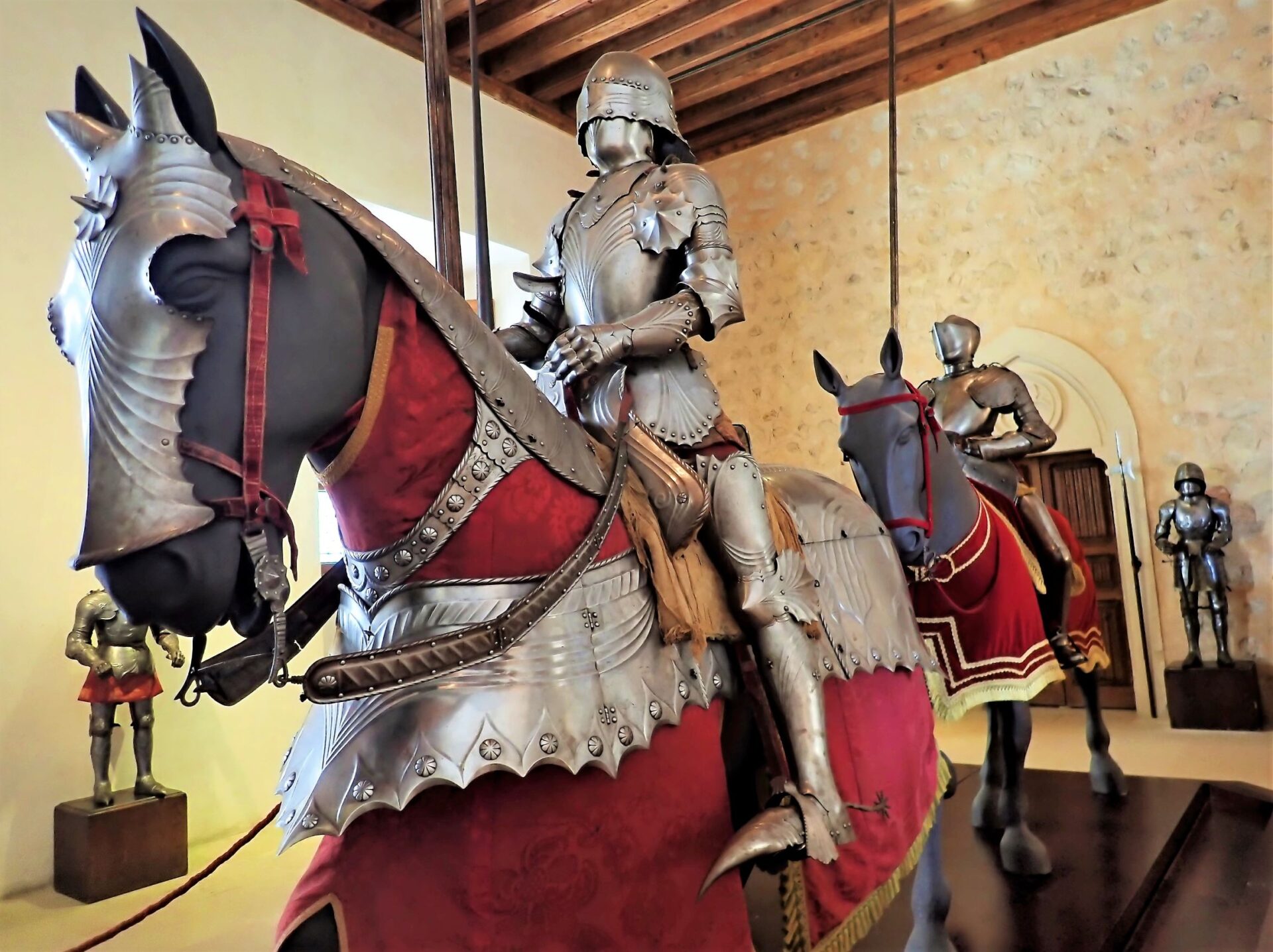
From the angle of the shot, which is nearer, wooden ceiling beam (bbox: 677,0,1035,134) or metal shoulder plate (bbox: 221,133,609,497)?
metal shoulder plate (bbox: 221,133,609,497)

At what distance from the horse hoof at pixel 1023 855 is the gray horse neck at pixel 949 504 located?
3.35ft

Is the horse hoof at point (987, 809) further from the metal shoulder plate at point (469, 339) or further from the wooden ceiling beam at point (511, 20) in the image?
the wooden ceiling beam at point (511, 20)

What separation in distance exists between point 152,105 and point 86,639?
3520 millimetres

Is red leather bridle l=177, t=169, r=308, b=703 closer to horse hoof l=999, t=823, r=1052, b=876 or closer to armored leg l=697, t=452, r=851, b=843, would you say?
armored leg l=697, t=452, r=851, b=843

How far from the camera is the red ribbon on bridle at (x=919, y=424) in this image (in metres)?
2.29

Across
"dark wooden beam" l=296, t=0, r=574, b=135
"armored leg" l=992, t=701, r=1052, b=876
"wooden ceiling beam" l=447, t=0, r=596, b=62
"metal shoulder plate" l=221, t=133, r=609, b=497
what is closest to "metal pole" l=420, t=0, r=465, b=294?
"metal shoulder plate" l=221, t=133, r=609, b=497

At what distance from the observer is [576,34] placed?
20.1 ft

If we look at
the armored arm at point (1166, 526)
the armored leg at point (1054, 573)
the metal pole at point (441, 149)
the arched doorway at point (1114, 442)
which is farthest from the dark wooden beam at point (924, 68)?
the metal pole at point (441, 149)

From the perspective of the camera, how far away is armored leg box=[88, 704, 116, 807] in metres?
3.67

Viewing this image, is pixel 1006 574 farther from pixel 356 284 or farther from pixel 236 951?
pixel 236 951

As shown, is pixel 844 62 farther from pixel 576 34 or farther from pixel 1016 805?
pixel 1016 805

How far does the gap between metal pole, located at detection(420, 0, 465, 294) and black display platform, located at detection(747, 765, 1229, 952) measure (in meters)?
1.91

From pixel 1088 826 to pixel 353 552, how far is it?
3344 mm

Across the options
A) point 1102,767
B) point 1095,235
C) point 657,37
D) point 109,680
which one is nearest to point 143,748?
point 109,680
